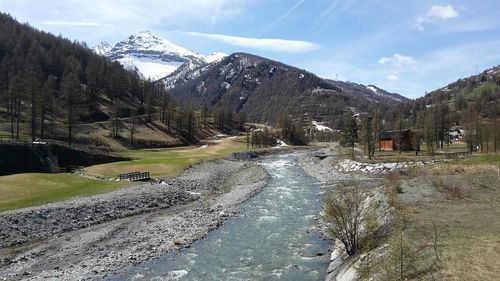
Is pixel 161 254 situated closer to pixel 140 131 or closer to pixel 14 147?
pixel 14 147

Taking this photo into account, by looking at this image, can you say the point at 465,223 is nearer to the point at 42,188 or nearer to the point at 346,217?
the point at 346,217

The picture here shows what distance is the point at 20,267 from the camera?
92.8ft

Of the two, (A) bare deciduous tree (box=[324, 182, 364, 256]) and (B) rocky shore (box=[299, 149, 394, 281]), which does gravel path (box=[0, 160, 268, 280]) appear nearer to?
(B) rocky shore (box=[299, 149, 394, 281])

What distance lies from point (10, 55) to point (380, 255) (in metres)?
209

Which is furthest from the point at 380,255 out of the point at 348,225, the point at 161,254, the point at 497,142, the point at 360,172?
the point at 497,142

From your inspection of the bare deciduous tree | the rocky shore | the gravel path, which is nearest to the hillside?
the gravel path

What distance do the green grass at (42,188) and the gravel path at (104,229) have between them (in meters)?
2.68

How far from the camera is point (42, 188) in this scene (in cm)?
4922

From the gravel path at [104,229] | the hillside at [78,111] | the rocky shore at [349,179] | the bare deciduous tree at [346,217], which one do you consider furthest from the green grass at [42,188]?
the hillside at [78,111]

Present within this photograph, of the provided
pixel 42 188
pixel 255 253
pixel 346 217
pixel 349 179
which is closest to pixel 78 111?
pixel 42 188

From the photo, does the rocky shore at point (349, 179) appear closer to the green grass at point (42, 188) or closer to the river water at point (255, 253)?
the river water at point (255, 253)

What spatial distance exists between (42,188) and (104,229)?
16.2 m

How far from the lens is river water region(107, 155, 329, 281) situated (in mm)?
26609

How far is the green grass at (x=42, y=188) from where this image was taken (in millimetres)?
43250
